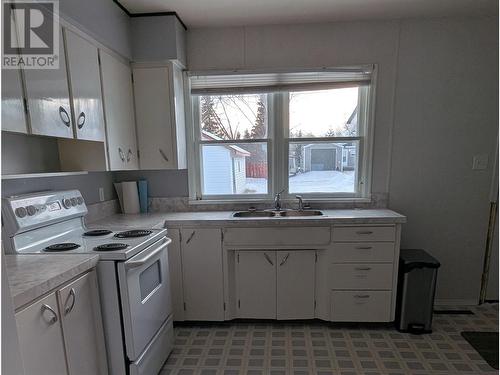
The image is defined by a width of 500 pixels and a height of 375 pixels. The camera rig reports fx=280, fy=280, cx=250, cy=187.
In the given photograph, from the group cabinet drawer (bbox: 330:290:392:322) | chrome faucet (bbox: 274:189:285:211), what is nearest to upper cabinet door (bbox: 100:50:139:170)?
chrome faucet (bbox: 274:189:285:211)

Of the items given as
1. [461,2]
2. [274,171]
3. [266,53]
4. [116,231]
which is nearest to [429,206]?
[274,171]

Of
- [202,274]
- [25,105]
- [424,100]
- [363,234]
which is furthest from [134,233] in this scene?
[424,100]

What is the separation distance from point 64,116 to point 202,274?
4.77 ft

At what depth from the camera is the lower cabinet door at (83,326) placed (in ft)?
4.04

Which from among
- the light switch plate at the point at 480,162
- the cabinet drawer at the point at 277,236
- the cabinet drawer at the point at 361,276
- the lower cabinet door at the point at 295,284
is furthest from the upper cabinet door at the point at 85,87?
the light switch plate at the point at 480,162

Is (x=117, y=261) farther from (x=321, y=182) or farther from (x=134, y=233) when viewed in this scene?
(x=321, y=182)

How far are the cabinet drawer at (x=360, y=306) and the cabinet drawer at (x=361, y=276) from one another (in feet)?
0.19

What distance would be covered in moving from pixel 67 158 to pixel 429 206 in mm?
2984

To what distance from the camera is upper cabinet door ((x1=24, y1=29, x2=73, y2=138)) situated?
1328 mm

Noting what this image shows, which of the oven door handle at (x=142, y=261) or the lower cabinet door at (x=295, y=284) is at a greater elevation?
the oven door handle at (x=142, y=261)

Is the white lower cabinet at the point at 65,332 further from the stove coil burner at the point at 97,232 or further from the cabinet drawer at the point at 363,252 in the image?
the cabinet drawer at the point at 363,252

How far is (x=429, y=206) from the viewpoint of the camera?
254cm

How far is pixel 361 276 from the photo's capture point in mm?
→ 2203

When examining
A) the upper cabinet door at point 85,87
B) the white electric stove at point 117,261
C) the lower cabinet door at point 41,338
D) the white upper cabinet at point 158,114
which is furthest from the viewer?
the white upper cabinet at point 158,114
